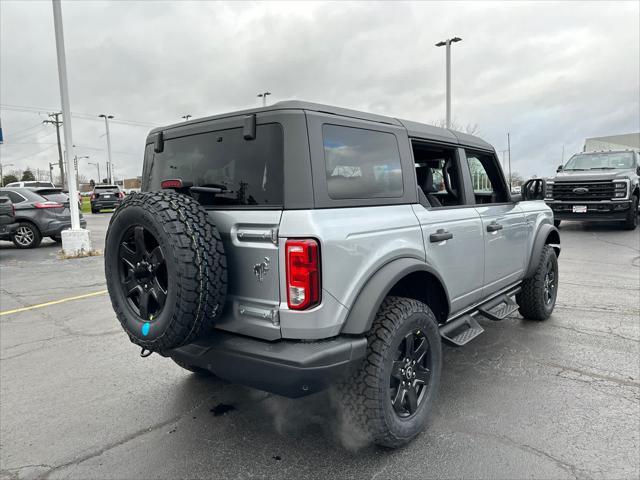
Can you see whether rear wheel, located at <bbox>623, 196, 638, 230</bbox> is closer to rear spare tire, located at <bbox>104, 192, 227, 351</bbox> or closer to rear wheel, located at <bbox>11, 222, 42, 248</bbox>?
rear spare tire, located at <bbox>104, 192, 227, 351</bbox>

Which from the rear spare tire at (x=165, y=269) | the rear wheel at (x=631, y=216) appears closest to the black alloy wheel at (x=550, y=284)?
the rear spare tire at (x=165, y=269)

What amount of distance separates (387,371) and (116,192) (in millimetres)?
28558

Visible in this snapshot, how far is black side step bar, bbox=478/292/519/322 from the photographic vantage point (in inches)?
153

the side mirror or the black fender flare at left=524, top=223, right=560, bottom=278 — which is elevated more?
the side mirror

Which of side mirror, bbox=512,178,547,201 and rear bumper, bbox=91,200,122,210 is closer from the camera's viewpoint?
side mirror, bbox=512,178,547,201

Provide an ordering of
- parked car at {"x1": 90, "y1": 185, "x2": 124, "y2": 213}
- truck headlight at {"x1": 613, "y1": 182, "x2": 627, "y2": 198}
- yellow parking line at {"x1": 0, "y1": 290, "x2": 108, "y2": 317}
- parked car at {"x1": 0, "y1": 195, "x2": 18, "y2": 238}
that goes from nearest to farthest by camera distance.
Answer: yellow parking line at {"x1": 0, "y1": 290, "x2": 108, "y2": 317} → parked car at {"x1": 0, "y1": 195, "x2": 18, "y2": 238} → truck headlight at {"x1": 613, "y1": 182, "x2": 627, "y2": 198} → parked car at {"x1": 90, "y1": 185, "x2": 124, "y2": 213}

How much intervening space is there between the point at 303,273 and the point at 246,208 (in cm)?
55

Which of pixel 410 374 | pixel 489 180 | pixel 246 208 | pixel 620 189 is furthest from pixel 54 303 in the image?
pixel 620 189

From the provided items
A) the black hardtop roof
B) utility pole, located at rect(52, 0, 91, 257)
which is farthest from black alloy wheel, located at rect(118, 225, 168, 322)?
utility pole, located at rect(52, 0, 91, 257)

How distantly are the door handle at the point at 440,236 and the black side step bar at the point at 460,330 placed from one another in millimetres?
674

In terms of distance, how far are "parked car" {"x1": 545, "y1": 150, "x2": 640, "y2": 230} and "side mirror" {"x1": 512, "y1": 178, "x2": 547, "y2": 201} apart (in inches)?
336

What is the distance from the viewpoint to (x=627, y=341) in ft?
14.3

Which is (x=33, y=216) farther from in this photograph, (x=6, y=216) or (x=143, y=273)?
(x=143, y=273)

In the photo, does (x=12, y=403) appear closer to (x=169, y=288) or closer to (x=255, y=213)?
(x=169, y=288)
